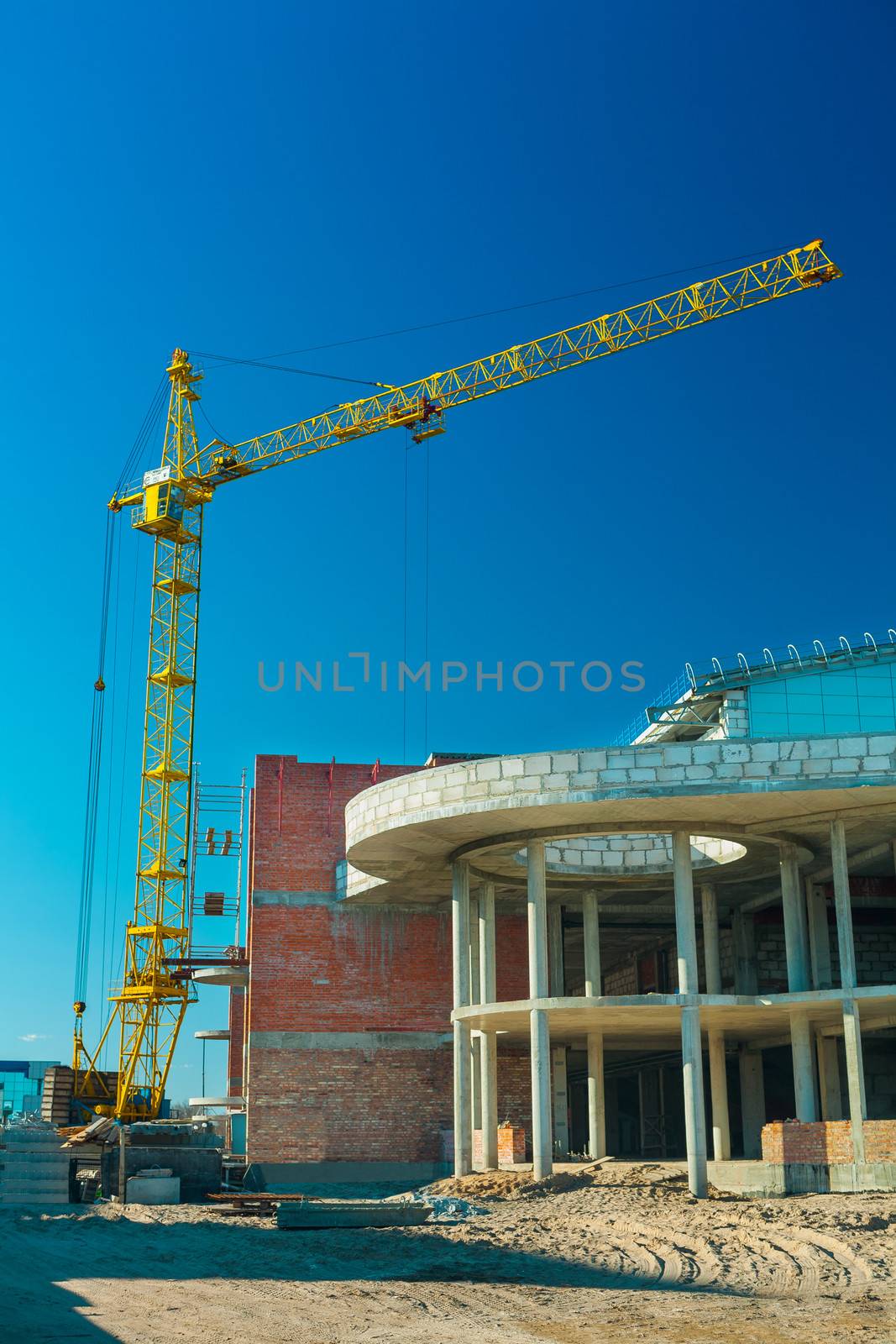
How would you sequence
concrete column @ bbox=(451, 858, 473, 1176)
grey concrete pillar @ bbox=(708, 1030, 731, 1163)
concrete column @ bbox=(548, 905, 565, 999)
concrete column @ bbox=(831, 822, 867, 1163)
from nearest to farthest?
concrete column @ bbox=(831, 822, 867, 1163)
concrete column @ bbox=(451, 858, 473, 1176)
grey concrete pillar @ bbox=(708, 1030, 731, 1163)
concrete column @ bbox=(548, 905, 565, 999)

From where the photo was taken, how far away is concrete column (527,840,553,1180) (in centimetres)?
2675

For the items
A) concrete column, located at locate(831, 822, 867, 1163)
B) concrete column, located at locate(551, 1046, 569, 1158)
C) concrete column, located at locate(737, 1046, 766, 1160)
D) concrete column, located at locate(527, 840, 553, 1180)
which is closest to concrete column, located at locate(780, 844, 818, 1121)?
concrete column, located at locate(831, 822, 867, 1163)

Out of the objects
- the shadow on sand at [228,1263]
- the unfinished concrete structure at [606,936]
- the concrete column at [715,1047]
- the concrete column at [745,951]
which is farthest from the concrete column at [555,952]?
the shadow on sand at [228,1263]

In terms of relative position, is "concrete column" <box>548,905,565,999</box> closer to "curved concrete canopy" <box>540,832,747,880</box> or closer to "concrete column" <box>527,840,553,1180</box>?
"curved concrete canopy" <box>540,832,747,880</box>

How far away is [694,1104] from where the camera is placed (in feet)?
83.9

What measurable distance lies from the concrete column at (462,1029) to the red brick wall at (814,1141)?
250 inches

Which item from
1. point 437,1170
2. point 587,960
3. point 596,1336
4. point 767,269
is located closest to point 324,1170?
point 437,1170

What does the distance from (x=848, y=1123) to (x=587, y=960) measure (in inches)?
337

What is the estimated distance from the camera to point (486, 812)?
1013 inches

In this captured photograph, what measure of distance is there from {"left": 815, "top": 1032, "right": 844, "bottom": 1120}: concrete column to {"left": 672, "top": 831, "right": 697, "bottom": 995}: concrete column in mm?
8629

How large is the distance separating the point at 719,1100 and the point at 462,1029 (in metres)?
6.72

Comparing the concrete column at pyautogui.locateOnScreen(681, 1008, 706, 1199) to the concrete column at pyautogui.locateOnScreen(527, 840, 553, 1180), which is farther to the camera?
the concrete column at pyautogui.locateOnScreen(527, 840, 553, 1180)

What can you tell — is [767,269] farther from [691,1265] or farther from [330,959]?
[691,1265]

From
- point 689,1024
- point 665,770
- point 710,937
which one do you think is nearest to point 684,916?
point 689,1024
